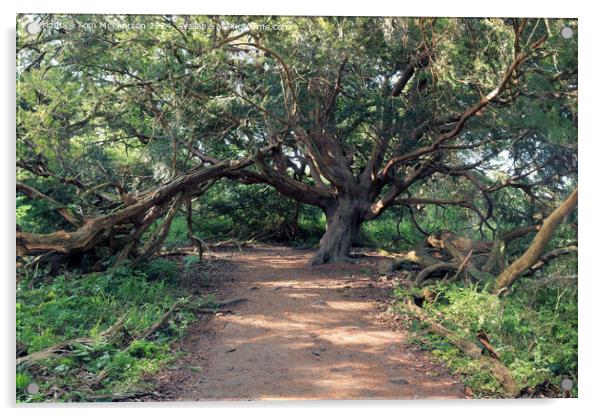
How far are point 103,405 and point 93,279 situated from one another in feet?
7.01

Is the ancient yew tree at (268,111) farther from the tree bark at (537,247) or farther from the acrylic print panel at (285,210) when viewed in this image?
the tree bark at (537,247)

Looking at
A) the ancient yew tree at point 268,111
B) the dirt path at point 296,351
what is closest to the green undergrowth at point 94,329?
the dirt path at point 296,351

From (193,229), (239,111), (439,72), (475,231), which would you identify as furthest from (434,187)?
(193,229)

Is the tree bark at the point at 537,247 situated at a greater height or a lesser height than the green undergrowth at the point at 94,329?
greater

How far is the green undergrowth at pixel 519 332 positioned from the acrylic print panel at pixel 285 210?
0.06ft

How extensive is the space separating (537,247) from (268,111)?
2865 millimetres

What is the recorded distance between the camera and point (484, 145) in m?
5.71

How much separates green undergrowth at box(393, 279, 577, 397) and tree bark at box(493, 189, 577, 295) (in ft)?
0.34

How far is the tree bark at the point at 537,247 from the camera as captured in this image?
15.4 feet

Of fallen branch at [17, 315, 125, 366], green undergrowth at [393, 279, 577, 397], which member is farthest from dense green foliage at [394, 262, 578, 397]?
fallen branch at [17, 315, 125, 366]

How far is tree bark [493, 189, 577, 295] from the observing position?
468cm

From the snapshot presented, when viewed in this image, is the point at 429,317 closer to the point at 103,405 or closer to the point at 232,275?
the point at 232,275

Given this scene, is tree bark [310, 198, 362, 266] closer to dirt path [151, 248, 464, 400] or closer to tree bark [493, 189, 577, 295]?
dirt path [151, 248, 464, 400]

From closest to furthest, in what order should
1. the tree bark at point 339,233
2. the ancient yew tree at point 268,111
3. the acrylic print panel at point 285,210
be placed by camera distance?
→ the acrylic print panel at point 285,210 < the ancient yew tree at point 268,111 < the tree bark at point 339,233
